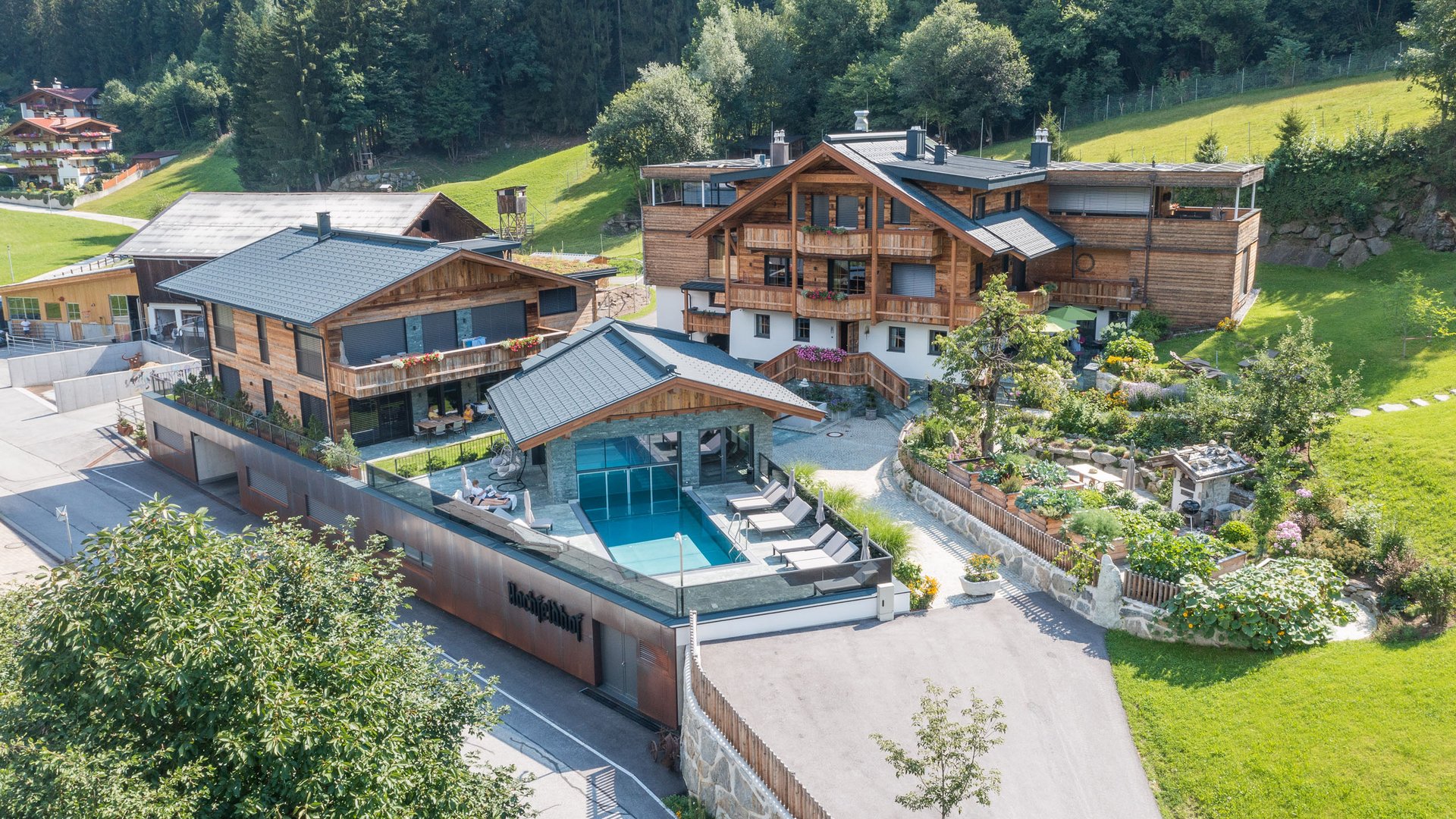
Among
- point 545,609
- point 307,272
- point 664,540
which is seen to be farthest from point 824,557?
point 307,272

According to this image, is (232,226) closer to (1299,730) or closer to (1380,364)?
(1380,364)

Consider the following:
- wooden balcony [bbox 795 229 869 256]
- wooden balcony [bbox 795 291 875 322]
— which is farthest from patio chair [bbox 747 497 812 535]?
wooden balcony [bbox 795 229 869 256]

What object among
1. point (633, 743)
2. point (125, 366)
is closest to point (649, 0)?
point (125, 366)

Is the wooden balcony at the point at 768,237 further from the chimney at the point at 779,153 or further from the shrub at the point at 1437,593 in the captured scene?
the shrub at the point at 1437,593

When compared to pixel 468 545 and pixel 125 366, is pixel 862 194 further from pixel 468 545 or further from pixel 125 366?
pixel 125 366

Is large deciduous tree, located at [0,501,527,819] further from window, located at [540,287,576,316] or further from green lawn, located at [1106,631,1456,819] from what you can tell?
window, located at [540,287,576,316]

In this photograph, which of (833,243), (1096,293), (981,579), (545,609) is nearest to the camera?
(981,579)
